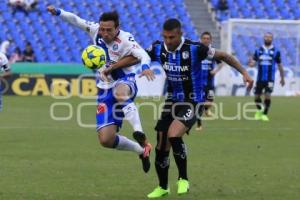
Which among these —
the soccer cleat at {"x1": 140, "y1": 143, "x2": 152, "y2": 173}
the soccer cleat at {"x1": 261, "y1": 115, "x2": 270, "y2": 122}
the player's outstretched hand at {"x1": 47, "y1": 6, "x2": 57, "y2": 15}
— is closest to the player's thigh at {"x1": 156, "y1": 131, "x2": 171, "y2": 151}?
the soccer cleat at {"x1": 140, "y1": 143, "x2": 152, "y2": 173}

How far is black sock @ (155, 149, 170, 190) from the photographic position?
383 inches

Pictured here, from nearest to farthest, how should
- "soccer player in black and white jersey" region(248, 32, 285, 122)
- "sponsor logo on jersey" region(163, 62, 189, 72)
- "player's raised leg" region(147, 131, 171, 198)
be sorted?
"player's raised leg" region(147, 131, 171, 198) < "sponsor logo on jersey" region(163, 62, 189, 72) < "soccer player in black and white jersey" region(248, 32, 285, 122)

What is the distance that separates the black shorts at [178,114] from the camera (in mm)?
9820

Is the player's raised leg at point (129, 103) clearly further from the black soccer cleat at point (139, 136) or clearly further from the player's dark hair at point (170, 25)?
the player's dark hair at point (170, 25)

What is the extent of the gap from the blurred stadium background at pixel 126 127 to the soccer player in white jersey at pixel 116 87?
562 millimetres

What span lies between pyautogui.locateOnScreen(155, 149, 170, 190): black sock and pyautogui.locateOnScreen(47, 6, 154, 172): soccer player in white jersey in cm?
55

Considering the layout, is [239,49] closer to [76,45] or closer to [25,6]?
[76,45]

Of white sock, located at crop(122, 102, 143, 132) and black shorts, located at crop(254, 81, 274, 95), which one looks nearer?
white sock, located at crop(122, 102, 143, 132)

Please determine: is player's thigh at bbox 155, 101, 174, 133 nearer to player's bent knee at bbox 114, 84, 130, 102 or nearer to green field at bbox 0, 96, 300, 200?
green field at bbox 0, 96, 300, 200

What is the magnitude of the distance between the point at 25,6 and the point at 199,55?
26.9 metres

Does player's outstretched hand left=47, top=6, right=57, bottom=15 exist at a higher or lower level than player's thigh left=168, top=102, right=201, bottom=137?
higher

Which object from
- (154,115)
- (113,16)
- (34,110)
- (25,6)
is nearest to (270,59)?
(154,115)

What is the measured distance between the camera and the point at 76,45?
35812mm

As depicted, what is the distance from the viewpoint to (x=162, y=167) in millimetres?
9766
